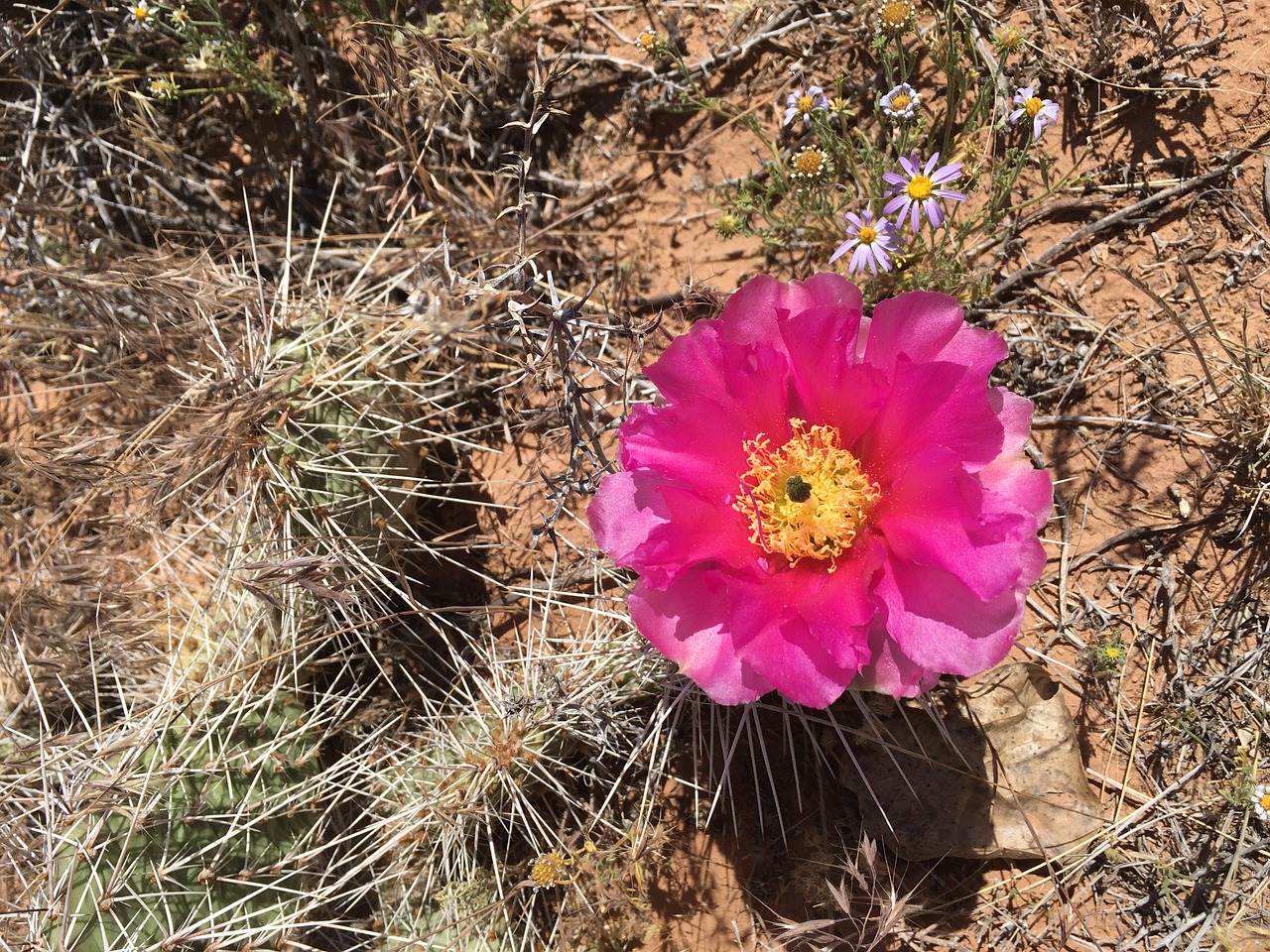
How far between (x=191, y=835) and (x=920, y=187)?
203 centimetres

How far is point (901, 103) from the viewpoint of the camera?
200cm

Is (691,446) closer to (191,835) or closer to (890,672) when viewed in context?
(890,672)

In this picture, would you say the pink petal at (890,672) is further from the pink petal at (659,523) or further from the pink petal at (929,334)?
the pink petal at (929,334)

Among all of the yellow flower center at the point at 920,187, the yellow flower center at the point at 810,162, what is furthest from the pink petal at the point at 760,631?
the yellow flower center at the point at 810,162

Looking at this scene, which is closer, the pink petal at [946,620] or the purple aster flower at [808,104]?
the pink petal at [946,620]

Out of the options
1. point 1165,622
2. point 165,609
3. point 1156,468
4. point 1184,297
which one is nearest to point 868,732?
point 1165,622

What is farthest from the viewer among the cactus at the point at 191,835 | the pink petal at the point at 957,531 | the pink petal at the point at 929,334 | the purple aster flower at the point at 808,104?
the purple aster flower at the point at 808,104

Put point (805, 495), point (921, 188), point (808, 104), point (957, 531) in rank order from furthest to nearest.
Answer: point (808, 104) < point (921, 188) < point (805, 495) < point (957, 531)

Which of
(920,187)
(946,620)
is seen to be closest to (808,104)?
(920,187)

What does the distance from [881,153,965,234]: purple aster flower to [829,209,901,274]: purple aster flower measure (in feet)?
0.15

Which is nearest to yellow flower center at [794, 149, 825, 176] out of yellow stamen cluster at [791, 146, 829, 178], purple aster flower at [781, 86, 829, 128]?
yellow stamen cluster at [791, 146, 829, 178]

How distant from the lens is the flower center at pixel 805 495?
5.18 feet

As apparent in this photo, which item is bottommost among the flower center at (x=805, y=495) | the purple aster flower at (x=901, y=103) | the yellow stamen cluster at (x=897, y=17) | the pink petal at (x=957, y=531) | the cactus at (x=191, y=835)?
the cactus at (x=191, y=835)

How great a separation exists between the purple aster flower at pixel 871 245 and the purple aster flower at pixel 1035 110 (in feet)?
1.11
